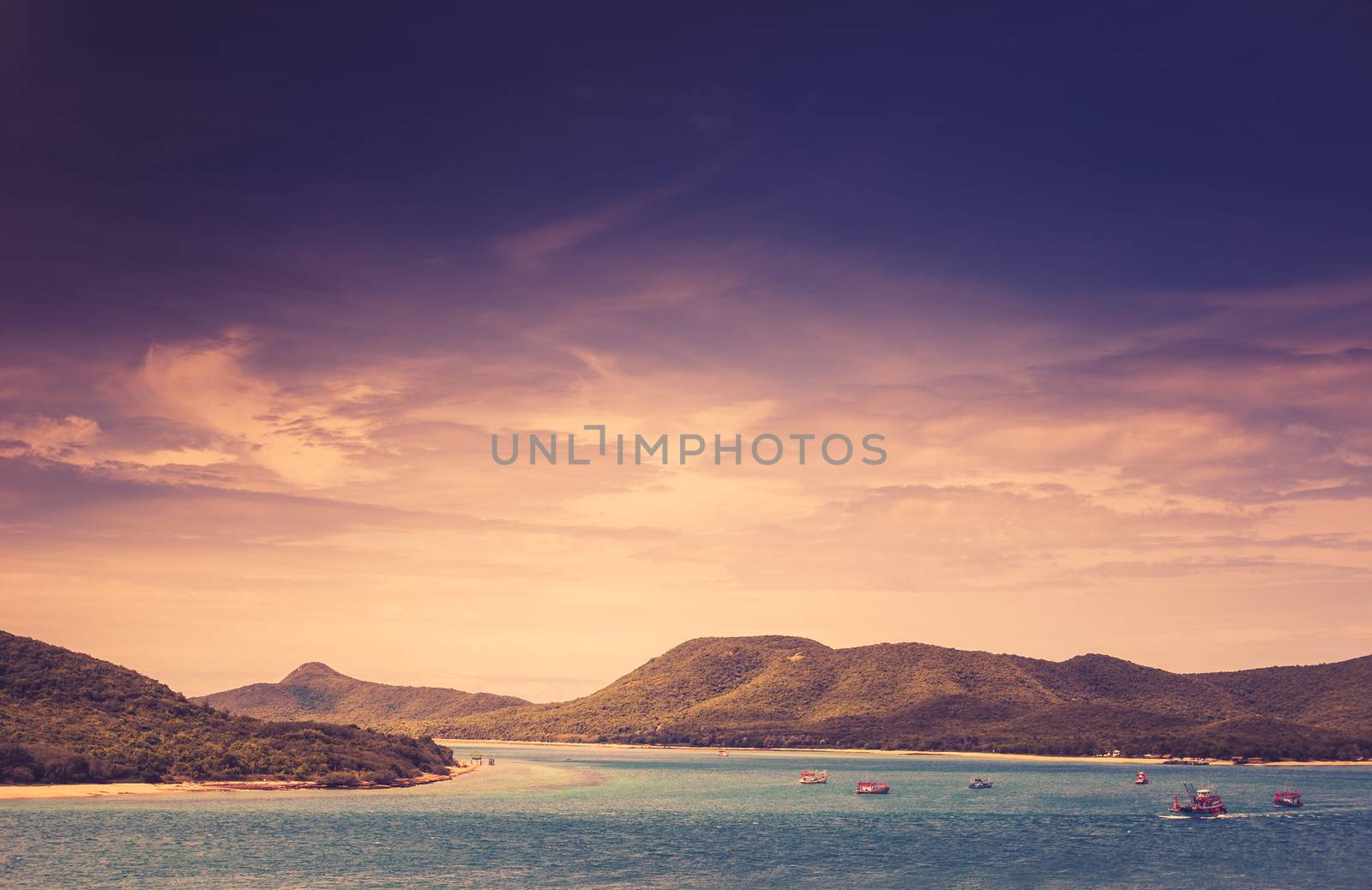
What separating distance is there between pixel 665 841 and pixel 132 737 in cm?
Result: 7539

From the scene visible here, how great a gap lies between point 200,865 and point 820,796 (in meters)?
93.1

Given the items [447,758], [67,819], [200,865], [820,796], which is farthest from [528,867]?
[447,758]

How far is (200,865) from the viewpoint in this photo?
72.9m

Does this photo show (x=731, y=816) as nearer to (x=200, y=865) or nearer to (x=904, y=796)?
(x=904, y=796)

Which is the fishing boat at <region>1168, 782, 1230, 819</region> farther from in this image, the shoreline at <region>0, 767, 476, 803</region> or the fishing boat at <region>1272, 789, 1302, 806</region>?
the shoreline at <region>0, 767, 476, 803</region>

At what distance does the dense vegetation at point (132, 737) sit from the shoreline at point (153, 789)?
1629 millimetres

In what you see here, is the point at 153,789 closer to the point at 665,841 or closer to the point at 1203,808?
the point at 665,841

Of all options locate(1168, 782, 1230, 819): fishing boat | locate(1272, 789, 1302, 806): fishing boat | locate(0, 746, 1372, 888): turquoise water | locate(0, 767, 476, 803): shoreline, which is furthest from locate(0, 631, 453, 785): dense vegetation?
locate(1272, 789, 1302, 806): fishing boat

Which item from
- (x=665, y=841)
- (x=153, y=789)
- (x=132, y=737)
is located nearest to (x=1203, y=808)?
(x=665, y=841)

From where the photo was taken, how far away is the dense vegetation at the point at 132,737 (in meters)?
121

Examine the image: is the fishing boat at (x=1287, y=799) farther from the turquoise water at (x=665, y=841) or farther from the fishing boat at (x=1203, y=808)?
the fishing boat at (x=1203, y=808)

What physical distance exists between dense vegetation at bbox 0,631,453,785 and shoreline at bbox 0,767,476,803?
5.34 feet

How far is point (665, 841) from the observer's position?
94625 mm

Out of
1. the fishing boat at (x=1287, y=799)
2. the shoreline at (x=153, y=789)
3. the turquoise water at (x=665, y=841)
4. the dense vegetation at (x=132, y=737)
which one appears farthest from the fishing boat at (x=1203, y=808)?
the dense vegetation at (x=132, y=737)
